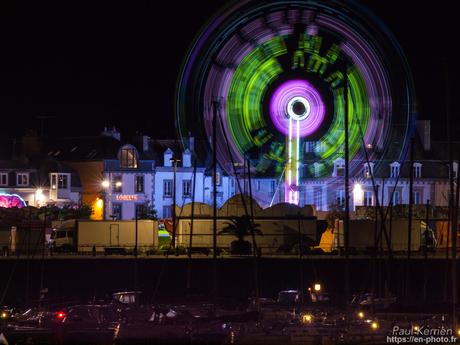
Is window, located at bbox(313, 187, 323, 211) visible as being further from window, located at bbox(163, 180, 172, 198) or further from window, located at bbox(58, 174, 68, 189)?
window, located at bbox(58, 174, 68, 189)

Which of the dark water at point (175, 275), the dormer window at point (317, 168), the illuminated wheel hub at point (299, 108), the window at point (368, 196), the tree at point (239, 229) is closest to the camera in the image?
the dark water at point (175, 275)

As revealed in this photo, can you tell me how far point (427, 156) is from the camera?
103125 mm

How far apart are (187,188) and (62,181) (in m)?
11.1

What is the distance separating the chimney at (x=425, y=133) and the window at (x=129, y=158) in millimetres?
25372

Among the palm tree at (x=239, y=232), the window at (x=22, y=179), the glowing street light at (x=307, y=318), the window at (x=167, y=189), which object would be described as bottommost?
the glowing street light at (x=307, y=318)

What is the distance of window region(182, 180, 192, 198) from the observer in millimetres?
102625

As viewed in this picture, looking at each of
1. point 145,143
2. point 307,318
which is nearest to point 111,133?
point 145,143

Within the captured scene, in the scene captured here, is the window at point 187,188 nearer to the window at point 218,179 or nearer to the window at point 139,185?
the window at point 218,179

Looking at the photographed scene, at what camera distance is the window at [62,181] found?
103 m

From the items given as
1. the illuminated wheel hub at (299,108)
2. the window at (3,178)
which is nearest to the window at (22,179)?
the window at (3,178)

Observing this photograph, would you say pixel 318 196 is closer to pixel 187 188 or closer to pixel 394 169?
pixel 394 169

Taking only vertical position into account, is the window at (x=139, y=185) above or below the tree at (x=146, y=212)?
above

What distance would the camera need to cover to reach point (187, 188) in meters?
103

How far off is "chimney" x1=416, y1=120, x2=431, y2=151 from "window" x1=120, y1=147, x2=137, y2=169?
2537cm
